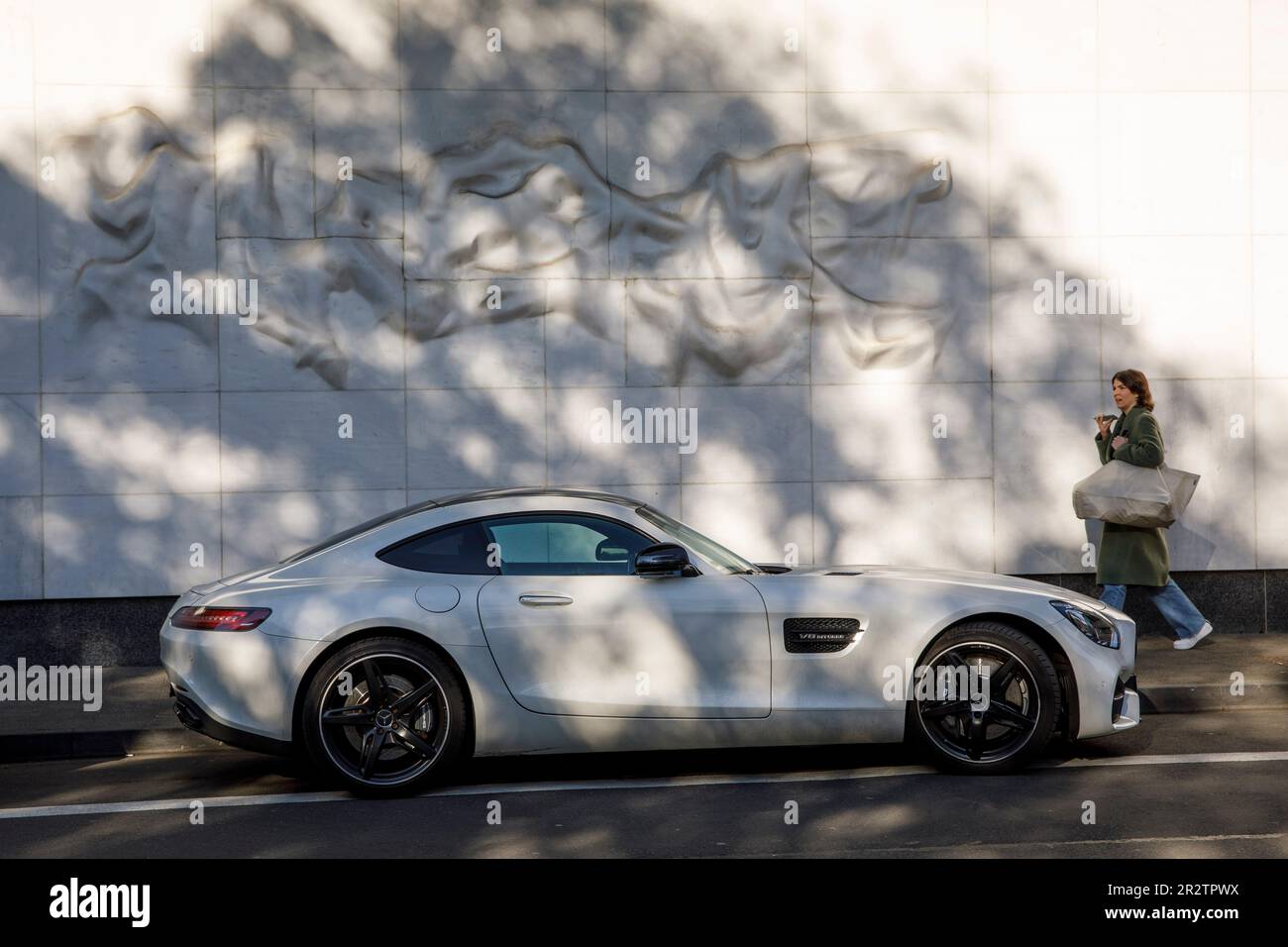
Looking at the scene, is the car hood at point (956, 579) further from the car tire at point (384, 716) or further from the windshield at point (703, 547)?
the car tire at point (384, 716)

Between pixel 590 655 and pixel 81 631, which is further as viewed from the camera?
pixel 81 631

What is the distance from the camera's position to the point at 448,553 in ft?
22.6

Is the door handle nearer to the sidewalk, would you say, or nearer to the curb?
the curb

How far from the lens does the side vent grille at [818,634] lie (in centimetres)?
672

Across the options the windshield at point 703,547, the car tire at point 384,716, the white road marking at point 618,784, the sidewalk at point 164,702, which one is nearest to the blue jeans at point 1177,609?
the sidewalk at point 164,702

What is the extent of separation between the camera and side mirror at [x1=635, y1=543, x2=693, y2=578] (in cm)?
665

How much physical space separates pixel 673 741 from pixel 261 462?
555 centimetres

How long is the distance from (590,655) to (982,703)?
6.34ft

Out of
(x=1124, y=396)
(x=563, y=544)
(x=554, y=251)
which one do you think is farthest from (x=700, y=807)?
(x=554, y=251)

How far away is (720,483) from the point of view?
37.3 feet

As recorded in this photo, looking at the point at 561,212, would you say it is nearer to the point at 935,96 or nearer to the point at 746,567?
the point at 935,96

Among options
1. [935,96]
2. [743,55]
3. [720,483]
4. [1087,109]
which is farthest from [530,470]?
[1087,109]

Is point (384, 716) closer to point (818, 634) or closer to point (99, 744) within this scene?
point (818, 634)

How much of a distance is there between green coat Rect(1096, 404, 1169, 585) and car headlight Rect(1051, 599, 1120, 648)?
3.19 meters
